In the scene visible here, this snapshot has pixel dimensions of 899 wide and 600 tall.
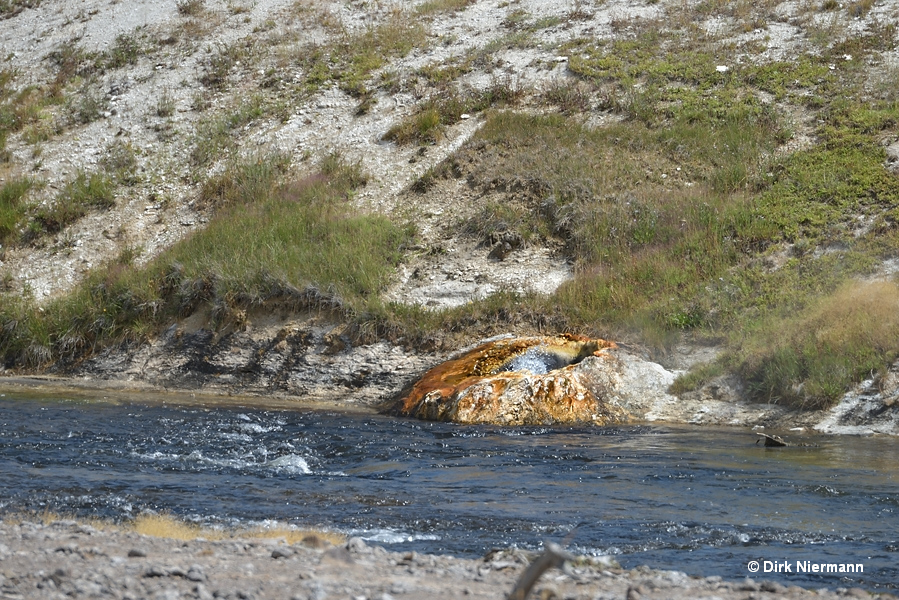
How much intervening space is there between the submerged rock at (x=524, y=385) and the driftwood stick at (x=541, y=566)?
861 cm

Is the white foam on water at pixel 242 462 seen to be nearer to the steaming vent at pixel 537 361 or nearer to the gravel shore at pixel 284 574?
the gravel shore at pixel 284 574

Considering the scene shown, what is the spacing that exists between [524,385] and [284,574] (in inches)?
313

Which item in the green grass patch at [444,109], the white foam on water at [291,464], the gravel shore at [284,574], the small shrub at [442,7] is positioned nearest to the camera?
the gravel shore at [284,574]

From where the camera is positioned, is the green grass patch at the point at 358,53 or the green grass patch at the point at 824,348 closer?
the green grass patch at the point at 824,348

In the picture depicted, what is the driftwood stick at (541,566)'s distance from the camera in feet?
11.4

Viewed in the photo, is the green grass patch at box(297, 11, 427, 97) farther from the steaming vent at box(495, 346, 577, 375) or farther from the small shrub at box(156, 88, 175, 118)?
the steaming vent at box(495, 346, 577, 375)

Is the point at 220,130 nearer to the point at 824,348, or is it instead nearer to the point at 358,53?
the point at 358,53

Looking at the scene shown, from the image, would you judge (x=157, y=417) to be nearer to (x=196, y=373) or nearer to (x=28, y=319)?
(x=196, y=373)

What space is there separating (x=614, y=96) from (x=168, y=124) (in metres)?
11.1

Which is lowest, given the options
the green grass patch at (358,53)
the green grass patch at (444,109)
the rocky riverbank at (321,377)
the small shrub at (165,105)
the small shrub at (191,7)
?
the rocky riverbank at (321,377)

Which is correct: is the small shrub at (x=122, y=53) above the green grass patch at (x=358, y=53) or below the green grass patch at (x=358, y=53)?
above

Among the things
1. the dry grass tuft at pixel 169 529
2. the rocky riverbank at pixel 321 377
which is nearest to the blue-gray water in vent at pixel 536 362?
the rocky riverbank at pixel 321 377

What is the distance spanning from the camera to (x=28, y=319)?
677 inches

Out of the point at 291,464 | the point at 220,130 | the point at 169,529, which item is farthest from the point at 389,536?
the point at 220,130
